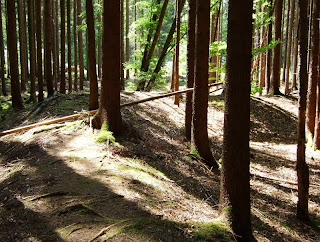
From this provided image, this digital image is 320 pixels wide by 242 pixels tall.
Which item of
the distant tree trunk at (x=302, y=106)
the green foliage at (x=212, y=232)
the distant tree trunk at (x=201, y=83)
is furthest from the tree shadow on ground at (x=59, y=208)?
the distant tree trunk at (x=201, y=83)

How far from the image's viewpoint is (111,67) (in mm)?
8016

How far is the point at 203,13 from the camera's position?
8602 millimetres

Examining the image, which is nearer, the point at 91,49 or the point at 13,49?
the point at 91,49

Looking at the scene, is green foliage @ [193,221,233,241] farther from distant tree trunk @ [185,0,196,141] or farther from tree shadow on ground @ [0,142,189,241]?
distant tree trunk @ [185,0,196,141]

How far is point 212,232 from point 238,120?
1.61 meters

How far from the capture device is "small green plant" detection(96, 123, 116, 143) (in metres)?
7.66

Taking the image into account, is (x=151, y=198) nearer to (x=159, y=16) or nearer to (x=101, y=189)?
(x=101, y=189)

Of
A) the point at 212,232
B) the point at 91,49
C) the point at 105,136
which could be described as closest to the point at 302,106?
the point at 212,232

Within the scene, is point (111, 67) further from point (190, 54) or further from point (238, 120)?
point (238, 120)

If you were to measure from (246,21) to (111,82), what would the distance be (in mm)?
4483

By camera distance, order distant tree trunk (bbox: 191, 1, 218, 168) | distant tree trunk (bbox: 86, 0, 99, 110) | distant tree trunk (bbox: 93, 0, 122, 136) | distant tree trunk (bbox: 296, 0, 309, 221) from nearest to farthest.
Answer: distant tree trunk (bbox: 296, 0, 309, 221) < distant tree trunk (bbox: 93, 0, 122, 136) < distant tree trunk (bbox: 191, 1, 218, 168) < distant tree trunk (bbox: 86, 0, 99, 110)

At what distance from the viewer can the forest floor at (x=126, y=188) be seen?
14.2 ft

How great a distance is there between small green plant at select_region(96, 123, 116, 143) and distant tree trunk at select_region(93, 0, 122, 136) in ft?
0.39

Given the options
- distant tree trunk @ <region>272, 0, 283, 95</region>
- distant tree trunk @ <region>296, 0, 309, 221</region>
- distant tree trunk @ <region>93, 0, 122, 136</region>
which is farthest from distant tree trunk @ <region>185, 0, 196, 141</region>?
distant tree trunk @ <region>272, 0, 283, 95</region>
